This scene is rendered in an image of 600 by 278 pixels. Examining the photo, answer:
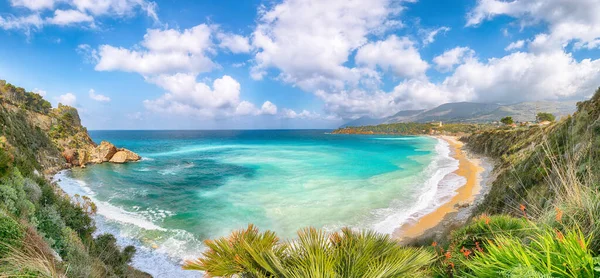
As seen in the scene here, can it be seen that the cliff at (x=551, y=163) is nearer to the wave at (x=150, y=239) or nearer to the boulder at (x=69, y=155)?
the wave at (x=150, y=239)

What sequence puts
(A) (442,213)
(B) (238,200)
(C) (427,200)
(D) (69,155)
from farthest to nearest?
(D) (69,155)
(B) (238,200)
(C) (427,200)
(A) (442,213)

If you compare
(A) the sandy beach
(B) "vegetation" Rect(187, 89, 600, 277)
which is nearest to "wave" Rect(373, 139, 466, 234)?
(A) the sandy beach

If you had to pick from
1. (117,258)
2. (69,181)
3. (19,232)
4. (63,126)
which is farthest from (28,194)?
(63,126)

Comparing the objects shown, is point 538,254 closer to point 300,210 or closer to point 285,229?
point 285,229

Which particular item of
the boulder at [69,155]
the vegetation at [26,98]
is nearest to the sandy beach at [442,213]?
the boulder at [69,155]

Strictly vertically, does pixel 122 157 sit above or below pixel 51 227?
below

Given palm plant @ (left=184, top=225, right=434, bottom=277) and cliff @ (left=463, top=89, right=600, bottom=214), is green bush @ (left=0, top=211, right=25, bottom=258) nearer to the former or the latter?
palm plant @ (left=184, top=225, right=434, bottom=277)

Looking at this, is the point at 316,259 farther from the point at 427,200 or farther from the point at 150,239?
the point at 427,200

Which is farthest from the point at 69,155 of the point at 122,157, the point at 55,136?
the point at 55,136
